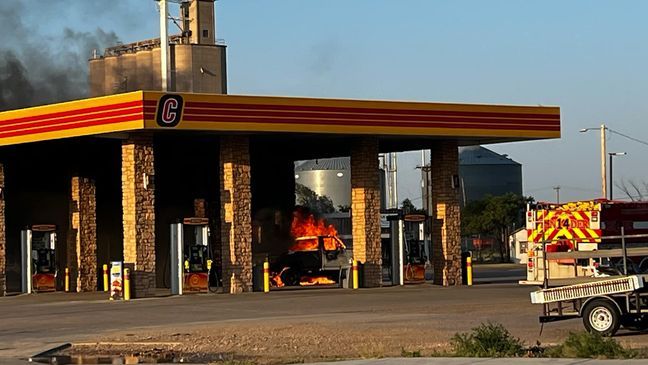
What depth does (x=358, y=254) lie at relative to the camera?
43.3m

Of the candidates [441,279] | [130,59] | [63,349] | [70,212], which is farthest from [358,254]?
[130,59]

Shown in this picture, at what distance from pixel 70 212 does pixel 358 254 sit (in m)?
12.2

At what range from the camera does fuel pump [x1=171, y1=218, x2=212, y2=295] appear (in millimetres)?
39906

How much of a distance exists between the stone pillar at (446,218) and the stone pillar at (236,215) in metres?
7.71

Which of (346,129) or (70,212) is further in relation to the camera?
(70,212)

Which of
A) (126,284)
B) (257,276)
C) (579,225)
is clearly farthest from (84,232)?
(579,225)

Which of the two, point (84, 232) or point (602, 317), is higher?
point (84, 232)

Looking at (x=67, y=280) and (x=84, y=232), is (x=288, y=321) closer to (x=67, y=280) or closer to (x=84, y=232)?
(x=84, y=232)

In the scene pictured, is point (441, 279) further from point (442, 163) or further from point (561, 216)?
point (561, 216)

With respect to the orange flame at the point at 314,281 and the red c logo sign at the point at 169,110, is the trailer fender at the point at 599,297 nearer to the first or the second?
the red c logo sign at the point at 169,110

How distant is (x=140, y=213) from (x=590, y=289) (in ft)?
65.9

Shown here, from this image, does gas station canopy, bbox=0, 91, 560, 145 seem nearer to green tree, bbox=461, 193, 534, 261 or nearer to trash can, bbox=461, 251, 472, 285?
trash can, bbox=461, 251, 472, 285

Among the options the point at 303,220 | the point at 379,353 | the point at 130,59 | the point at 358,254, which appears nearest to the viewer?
the point at 379,353

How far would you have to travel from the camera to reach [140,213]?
38844 millimetres
